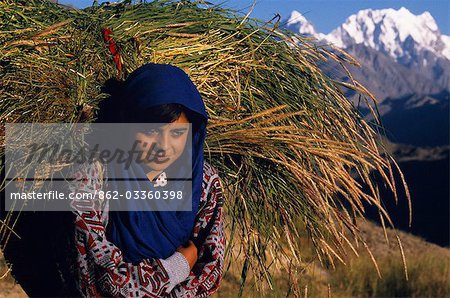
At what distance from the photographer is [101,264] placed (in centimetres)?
212

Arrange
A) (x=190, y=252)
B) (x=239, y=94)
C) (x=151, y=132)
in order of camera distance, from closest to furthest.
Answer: (x=151, y=132)
(x=190, y=252)
(x=239, y=94)

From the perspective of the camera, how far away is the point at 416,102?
137250 millimetres

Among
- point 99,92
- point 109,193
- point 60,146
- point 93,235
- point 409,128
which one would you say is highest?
A: point 409,128

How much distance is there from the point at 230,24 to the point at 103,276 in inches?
54.7

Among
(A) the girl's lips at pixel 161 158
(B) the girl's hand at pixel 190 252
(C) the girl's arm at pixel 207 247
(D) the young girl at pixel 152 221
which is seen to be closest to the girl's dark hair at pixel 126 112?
(D) the young girl at pixel 152 221

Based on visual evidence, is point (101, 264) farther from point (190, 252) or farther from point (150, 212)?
point (190, 252)

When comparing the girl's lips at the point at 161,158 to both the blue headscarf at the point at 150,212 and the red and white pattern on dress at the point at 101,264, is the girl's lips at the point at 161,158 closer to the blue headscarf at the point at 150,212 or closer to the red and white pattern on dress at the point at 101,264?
the blue headscarf at the point at 150,212

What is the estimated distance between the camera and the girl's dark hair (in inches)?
87.0

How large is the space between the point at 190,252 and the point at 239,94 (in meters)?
0.77

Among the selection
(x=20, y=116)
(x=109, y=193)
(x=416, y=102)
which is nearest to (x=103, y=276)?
(x=109, y=193)

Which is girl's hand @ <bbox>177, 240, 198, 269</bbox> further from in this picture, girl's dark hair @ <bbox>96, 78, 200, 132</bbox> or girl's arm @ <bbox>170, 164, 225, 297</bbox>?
girl's dark hair @ <bbox>96, 78, 200, 132</bbox>

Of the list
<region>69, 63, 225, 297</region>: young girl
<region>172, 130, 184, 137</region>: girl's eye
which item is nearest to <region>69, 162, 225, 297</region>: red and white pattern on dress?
<region>69, 63, 225, 297</region>: young girl

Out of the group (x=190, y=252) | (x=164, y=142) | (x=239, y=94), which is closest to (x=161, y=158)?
(x=164, y=142)

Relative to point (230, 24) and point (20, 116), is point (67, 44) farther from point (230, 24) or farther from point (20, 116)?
point (230, 24)
